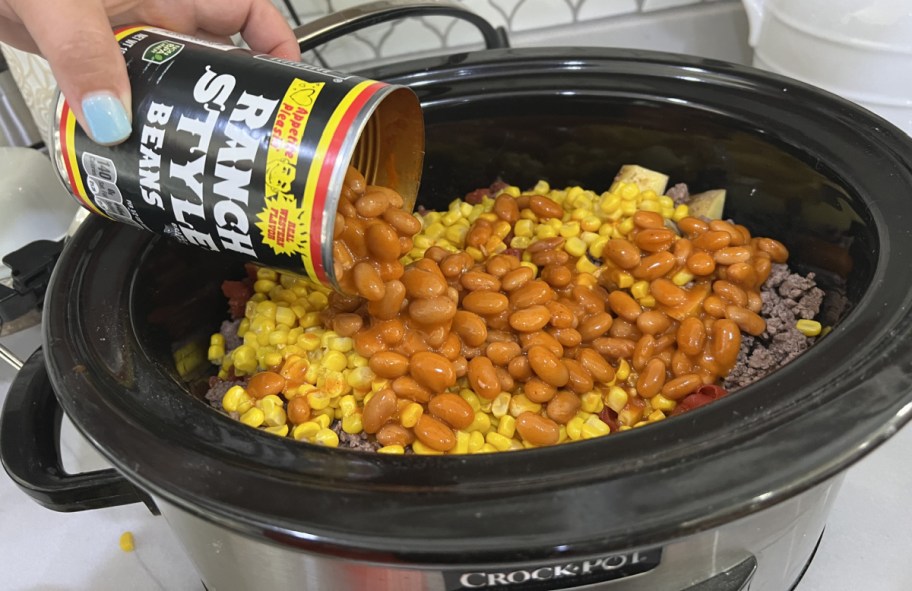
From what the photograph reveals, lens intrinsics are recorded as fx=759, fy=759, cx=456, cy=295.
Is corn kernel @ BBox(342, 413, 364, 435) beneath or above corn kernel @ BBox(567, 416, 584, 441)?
beneath

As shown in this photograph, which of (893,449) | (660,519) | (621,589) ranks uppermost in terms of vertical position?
(660,519)

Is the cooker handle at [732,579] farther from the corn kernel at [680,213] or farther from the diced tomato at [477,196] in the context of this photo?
the diced tomato at [477,196]

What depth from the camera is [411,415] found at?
0.73m

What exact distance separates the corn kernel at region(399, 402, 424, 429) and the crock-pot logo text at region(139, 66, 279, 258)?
21 centimetres

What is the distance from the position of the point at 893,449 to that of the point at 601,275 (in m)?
0.42

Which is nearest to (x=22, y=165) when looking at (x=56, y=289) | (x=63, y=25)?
(x=56, y=289)

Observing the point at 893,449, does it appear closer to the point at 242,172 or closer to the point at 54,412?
the point at 242,172

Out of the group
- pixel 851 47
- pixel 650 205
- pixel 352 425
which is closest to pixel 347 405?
pixel 352 425

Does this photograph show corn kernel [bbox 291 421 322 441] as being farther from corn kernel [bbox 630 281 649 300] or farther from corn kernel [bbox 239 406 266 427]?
corn kernel [bbox 630 281 649 300]

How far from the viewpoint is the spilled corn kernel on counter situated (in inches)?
29.6

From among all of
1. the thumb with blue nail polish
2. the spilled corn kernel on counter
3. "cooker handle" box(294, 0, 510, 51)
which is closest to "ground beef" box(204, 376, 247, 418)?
the spilled corn kernel on counter

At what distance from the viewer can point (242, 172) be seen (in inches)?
24.3

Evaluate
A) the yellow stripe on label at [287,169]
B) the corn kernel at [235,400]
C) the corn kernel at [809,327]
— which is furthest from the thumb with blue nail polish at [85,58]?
the corn kernel at [809,327]

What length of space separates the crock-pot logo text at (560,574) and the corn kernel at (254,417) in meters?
0.29
